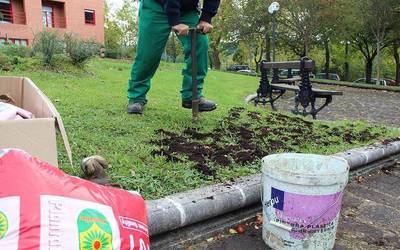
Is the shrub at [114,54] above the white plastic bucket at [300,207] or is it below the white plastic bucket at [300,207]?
above

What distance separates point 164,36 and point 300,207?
8.46ft

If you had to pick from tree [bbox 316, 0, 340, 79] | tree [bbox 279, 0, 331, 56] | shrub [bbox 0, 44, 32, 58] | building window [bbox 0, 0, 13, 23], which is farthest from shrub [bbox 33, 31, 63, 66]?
building window [bbox 0, 0, 13, 23]

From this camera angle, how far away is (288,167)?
7.10 feet

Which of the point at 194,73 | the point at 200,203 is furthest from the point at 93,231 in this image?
the point at 194,73

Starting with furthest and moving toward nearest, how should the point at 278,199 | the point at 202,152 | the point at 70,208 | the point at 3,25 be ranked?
the point at 3,25, the point at 202,152, the point at 278,199, the point at 70,208

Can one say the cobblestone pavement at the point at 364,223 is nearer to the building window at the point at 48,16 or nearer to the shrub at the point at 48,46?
the shrub at the point at 48,46

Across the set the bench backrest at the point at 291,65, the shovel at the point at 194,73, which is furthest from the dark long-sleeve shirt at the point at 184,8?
the bench backrest at the point at 291,65

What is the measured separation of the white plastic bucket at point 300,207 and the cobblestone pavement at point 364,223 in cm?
15

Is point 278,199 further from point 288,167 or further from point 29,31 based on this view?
point 29,31

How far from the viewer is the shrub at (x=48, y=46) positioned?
911 centimetres

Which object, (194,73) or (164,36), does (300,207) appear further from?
(164,36)

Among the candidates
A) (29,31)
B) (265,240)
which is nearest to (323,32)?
(29,31)

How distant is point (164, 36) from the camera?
3840mm

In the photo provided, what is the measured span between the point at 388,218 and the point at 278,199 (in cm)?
96
